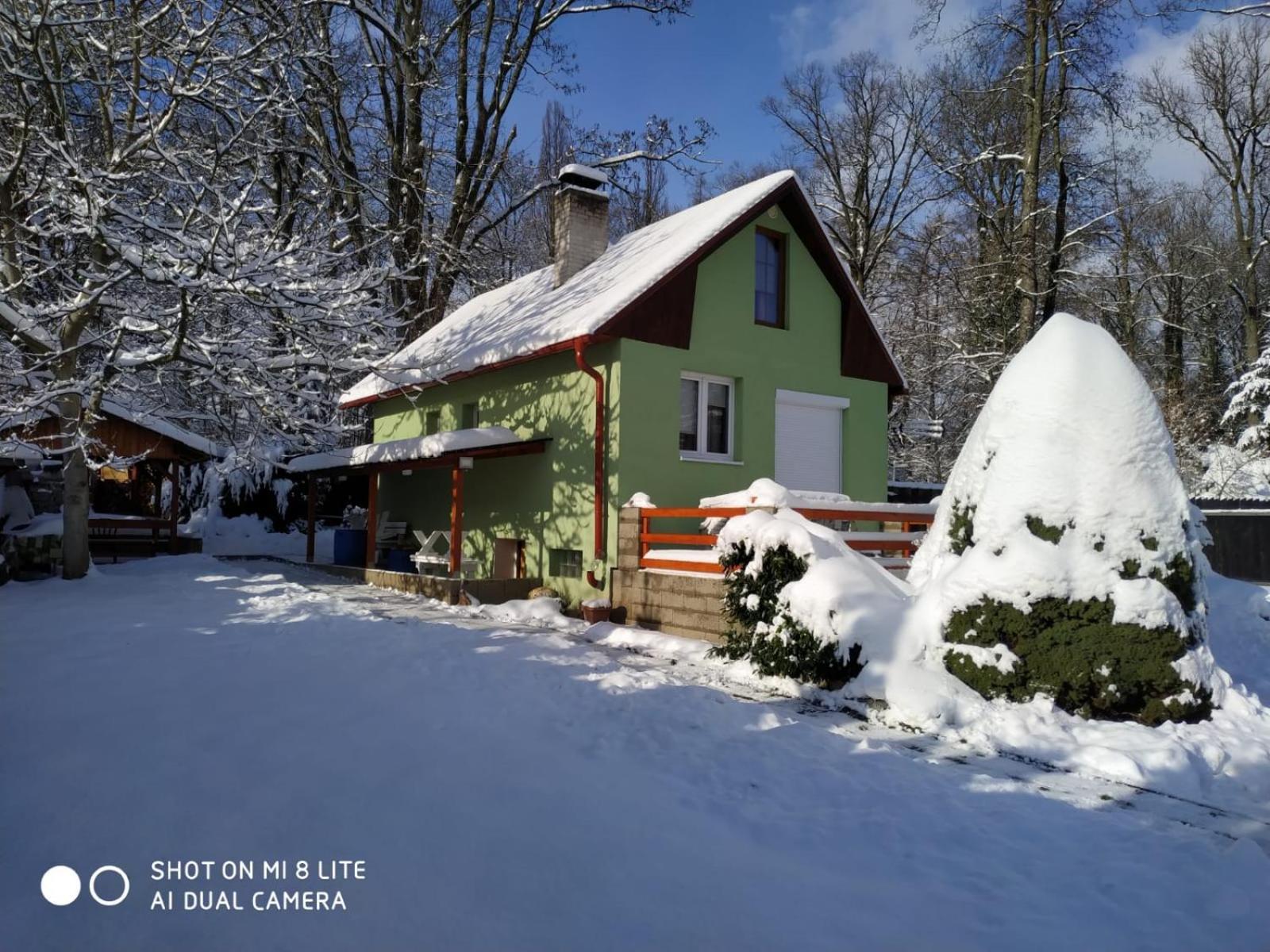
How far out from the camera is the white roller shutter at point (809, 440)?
1414 cm

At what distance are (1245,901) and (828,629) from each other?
13.1 ft

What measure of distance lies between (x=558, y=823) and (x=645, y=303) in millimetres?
8917

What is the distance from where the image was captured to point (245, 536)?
25.1m

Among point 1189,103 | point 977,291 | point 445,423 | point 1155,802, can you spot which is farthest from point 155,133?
point 1189,103

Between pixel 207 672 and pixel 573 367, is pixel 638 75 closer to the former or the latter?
pixel 573 367

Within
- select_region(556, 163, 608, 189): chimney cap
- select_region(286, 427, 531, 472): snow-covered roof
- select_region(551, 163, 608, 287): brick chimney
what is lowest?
select_region(286, 427, 531, 472): snow-covered roof

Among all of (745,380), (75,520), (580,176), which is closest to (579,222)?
(580,176)

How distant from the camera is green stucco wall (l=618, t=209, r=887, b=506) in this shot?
12242mm

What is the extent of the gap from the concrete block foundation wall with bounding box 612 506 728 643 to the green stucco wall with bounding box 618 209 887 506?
0.97 metres

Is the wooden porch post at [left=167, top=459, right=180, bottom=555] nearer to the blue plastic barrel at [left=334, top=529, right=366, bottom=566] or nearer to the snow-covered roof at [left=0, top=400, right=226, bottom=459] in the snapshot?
the snow-covered roof at [left=0, top=400, right=226, bottom=459]

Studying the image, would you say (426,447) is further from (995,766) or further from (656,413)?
(995,766)

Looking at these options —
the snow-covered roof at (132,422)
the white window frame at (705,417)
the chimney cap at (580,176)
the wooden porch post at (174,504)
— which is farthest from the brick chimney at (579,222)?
the wooden porch post at (174,504)

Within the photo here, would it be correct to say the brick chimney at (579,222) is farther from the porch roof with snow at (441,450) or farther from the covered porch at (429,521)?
the covered porch at (429,521)

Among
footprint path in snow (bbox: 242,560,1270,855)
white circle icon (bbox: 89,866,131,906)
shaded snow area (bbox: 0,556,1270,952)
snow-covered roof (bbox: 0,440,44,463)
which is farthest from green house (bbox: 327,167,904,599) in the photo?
white circle icon (bbox: 89,866,131,906)
